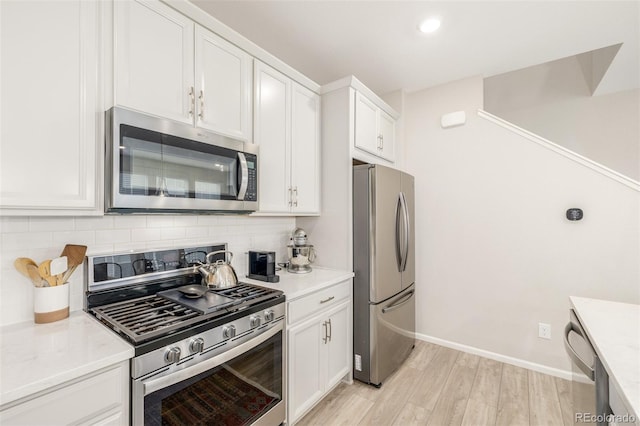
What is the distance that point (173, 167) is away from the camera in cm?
147

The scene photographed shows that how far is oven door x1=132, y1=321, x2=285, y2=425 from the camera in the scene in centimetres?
111

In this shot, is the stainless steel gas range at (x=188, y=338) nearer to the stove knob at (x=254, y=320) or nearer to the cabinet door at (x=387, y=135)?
the stove knob at (x=254, y=320)

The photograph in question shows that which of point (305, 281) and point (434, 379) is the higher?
point (305, 281)

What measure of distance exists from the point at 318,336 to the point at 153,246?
1.17 metres

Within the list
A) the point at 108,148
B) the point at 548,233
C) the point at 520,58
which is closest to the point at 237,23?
the point at 108,148

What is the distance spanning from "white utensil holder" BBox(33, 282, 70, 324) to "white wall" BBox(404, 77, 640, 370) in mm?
2850

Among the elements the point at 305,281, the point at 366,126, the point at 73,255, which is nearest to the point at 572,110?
the point at 366,126

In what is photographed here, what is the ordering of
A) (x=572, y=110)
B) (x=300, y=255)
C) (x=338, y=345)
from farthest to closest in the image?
(x=572, y=110) → (x=300, y=255) → (x=338, y=345)

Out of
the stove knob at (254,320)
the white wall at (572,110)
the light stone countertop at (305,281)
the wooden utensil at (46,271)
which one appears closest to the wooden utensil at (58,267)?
the wooden utensil at (46,271)

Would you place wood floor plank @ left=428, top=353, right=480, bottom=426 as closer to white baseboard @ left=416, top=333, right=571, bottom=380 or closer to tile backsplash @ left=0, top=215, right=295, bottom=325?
white baseboard @ left=416, top=333, right=571, bottom=380

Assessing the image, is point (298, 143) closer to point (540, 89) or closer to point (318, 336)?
point (318, 336)

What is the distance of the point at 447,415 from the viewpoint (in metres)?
1.99

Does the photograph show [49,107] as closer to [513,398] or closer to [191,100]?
[191,100]

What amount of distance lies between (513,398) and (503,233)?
51.7 inches
